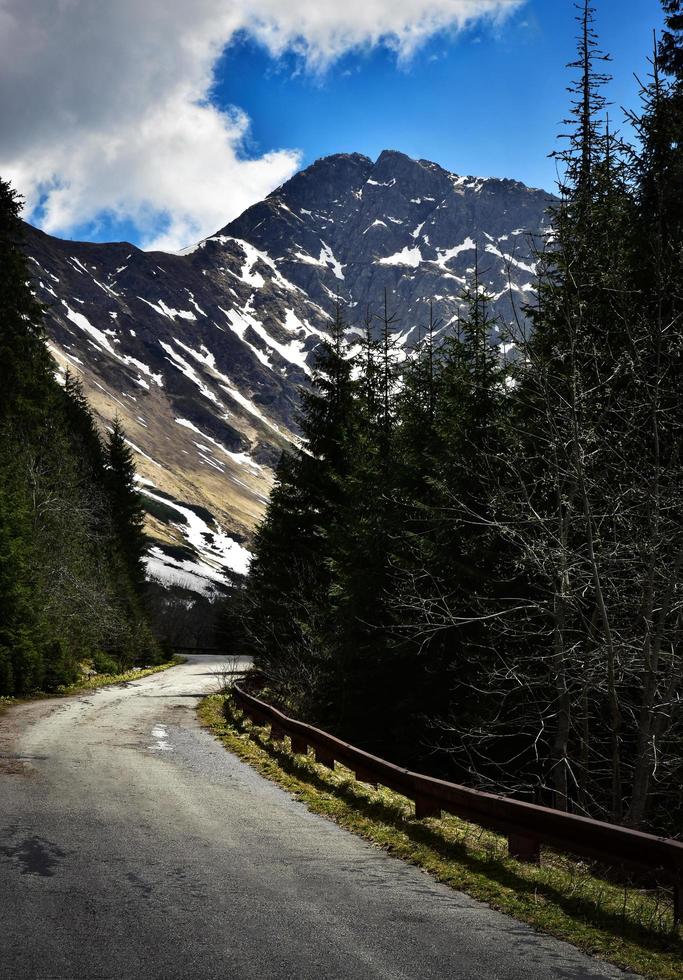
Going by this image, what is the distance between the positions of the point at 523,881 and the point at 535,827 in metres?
0.54

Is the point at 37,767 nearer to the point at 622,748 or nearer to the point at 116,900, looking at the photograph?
the point at 116,900

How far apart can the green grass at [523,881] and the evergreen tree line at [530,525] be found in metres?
1.49

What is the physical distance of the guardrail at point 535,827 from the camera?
5551 mm

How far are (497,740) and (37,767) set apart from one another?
313 inches

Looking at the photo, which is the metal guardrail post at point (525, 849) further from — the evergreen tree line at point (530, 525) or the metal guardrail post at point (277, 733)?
the metal guardrail post at point (277, 733)

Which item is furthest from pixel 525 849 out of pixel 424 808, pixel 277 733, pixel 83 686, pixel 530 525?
pixel 83 686

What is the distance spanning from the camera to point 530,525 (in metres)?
11.7

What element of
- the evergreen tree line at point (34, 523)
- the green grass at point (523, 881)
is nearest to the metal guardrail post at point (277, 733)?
the green grass at point (523, 881)

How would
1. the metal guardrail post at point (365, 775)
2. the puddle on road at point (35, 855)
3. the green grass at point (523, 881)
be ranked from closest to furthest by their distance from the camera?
the green grass at point (523, 881)
the puddle on road at point (35, 855)
the metal guardrail post at point (365, 775)

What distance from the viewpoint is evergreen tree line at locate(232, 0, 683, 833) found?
931cm

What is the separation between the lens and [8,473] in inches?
998

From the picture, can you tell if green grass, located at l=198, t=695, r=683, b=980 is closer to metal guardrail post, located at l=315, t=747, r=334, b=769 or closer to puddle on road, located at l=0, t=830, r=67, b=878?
metal guardrail post, located at l=315, t=747, r=334, b=769

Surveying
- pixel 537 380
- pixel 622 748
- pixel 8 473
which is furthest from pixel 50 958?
pixel 8 473

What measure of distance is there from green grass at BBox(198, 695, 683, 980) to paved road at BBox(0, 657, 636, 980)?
0.24 m
